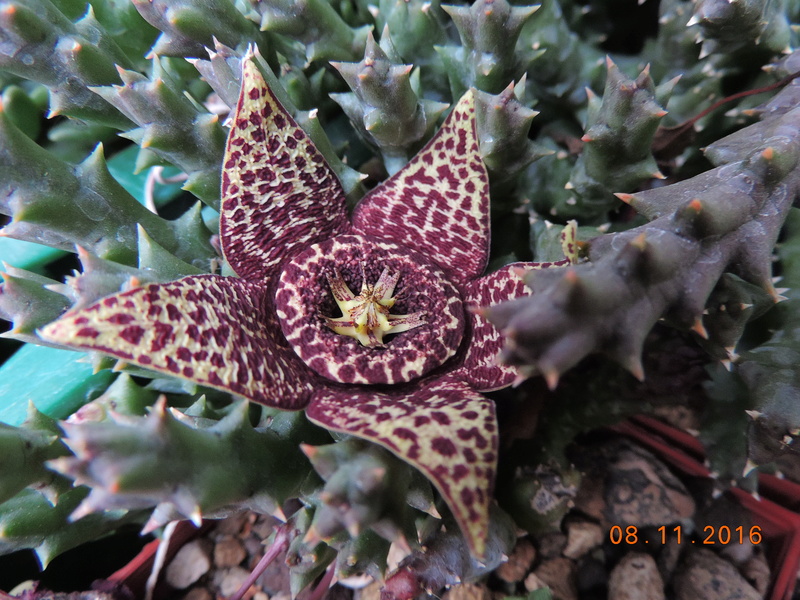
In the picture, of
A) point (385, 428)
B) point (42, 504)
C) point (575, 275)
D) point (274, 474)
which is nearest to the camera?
point (575, 275)

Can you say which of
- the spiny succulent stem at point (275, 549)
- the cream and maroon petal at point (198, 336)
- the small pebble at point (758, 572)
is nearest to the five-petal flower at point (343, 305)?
the cream and maroon petal at point (198, 336)

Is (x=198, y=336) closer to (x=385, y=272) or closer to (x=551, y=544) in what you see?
Answer: (x=385, y=272)

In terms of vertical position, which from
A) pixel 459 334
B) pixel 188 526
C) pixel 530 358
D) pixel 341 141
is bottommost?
pixel 188 526

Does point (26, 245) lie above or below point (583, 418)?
above

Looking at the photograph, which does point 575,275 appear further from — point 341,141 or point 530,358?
point 341,141

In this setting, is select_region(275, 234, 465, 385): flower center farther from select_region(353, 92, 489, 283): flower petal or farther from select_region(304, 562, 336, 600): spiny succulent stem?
select_region(304, 562, 336, 600): spiny succulent stem

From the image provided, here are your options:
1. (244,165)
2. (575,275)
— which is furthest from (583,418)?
(244,165)
